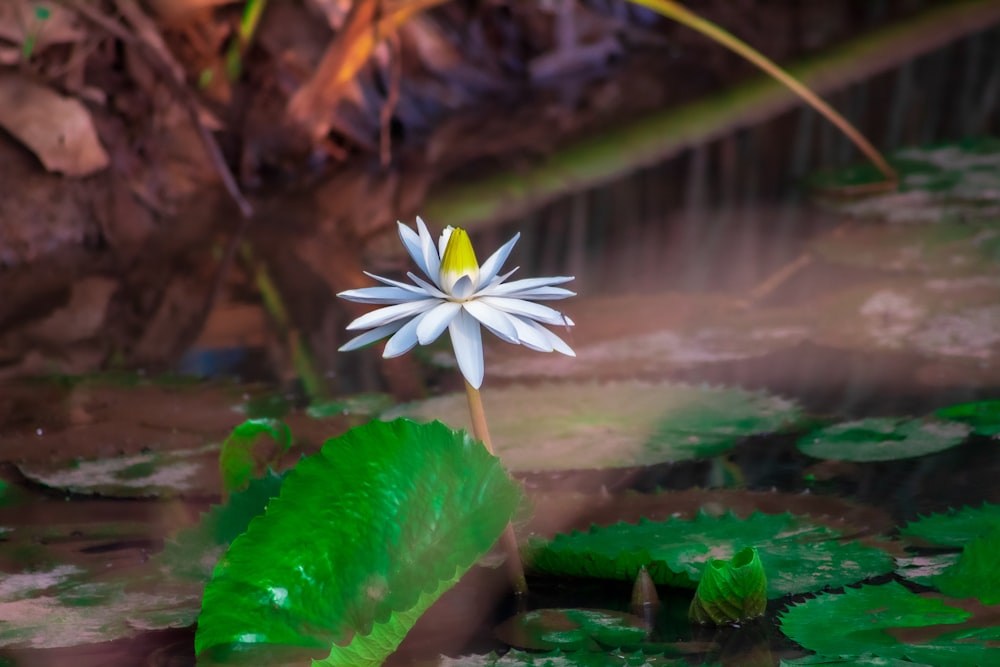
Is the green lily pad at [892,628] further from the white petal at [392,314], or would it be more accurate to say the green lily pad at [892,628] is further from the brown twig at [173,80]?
the brown twig at [173,80]

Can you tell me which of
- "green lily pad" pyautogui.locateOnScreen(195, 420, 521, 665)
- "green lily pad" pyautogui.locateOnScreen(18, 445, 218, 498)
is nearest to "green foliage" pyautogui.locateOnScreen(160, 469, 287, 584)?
"green lily pad" pyautogui.locateOnScreen(195, 420, 521, 665)

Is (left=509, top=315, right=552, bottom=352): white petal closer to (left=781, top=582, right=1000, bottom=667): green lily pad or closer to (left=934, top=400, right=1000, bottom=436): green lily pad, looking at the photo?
(left=781, top=582, right=1000, bottom=667): green lily pad

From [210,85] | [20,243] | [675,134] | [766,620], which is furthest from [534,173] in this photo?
[766,620]

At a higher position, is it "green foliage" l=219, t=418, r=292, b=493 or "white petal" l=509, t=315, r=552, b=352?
"white petal" l=509, t=315, r=552, b=352

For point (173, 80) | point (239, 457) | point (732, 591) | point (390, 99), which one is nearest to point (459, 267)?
point (732, 591)

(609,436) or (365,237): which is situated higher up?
(365,237)

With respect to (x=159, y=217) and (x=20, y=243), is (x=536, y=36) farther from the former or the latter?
(x=20, y=243)
